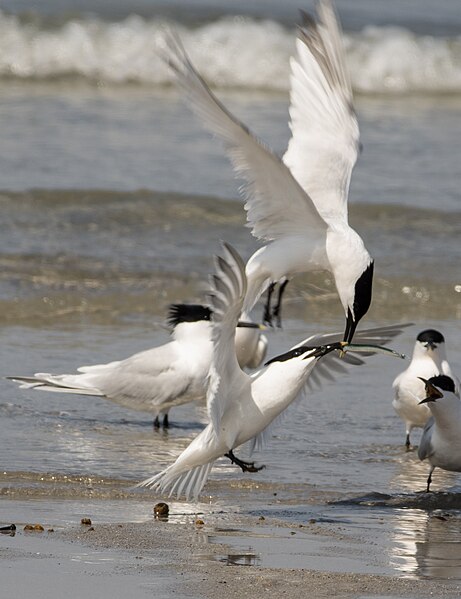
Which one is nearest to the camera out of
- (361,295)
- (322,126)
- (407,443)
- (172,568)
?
(172,568)

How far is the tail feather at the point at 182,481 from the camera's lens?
15.4ft

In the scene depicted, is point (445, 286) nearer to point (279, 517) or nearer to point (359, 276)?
point (359, 276)

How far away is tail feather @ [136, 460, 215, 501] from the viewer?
468 cm

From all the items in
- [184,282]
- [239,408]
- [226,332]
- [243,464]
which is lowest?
[243,464]

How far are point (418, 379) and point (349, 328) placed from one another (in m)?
0.66

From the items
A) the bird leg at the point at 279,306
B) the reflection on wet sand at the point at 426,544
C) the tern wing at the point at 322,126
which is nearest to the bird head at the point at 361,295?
the tern wing at the point at 322,126

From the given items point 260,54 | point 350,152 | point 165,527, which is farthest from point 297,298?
point 260,54

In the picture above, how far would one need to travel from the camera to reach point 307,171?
648cm

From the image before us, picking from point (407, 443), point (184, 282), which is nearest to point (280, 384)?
point (407, 443)

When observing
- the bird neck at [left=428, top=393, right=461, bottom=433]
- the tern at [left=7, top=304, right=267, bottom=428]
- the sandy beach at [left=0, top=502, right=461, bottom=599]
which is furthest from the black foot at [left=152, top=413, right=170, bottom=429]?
the sandy beach at [left=0, top=502, right=461, bottom=599]

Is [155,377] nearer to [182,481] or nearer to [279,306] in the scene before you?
[279,306]

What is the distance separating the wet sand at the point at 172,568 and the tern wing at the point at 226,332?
0.50m

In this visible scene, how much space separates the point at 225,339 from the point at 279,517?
72cm

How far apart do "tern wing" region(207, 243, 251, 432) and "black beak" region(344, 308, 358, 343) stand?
610mm
